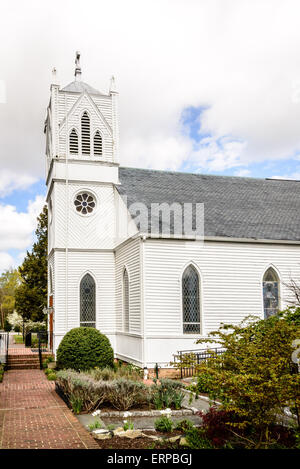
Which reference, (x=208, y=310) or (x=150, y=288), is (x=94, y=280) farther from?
(x=208, y=310)

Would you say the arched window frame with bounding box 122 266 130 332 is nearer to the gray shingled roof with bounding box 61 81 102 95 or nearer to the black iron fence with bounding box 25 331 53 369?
the black iron fence with bounding box 25 331 53 369

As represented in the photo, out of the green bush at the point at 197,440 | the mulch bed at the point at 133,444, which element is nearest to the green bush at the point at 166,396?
the mulch bed at the point at 133,444

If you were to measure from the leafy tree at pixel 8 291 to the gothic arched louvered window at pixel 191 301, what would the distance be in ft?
142

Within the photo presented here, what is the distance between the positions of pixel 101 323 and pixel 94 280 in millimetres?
2145

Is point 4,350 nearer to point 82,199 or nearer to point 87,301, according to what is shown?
point 87,301

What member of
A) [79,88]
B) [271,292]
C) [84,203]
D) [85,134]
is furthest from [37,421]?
[79,88]

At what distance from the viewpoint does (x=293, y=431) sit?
898 cm

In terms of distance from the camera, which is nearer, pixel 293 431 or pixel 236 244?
pixel 293 431

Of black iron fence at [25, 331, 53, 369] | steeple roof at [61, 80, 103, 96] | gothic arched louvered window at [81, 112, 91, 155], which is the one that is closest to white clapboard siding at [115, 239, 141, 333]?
black iron fence at [25, 331, 53, 369]

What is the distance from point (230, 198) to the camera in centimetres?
2495

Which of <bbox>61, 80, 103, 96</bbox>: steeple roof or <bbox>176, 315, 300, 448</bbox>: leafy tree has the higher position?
<bbox>61, 80, 103, 96</bbox>: steeple roof

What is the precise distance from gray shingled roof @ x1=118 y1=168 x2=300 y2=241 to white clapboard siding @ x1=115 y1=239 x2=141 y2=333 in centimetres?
255

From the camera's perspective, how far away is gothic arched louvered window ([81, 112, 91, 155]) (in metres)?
24.3
